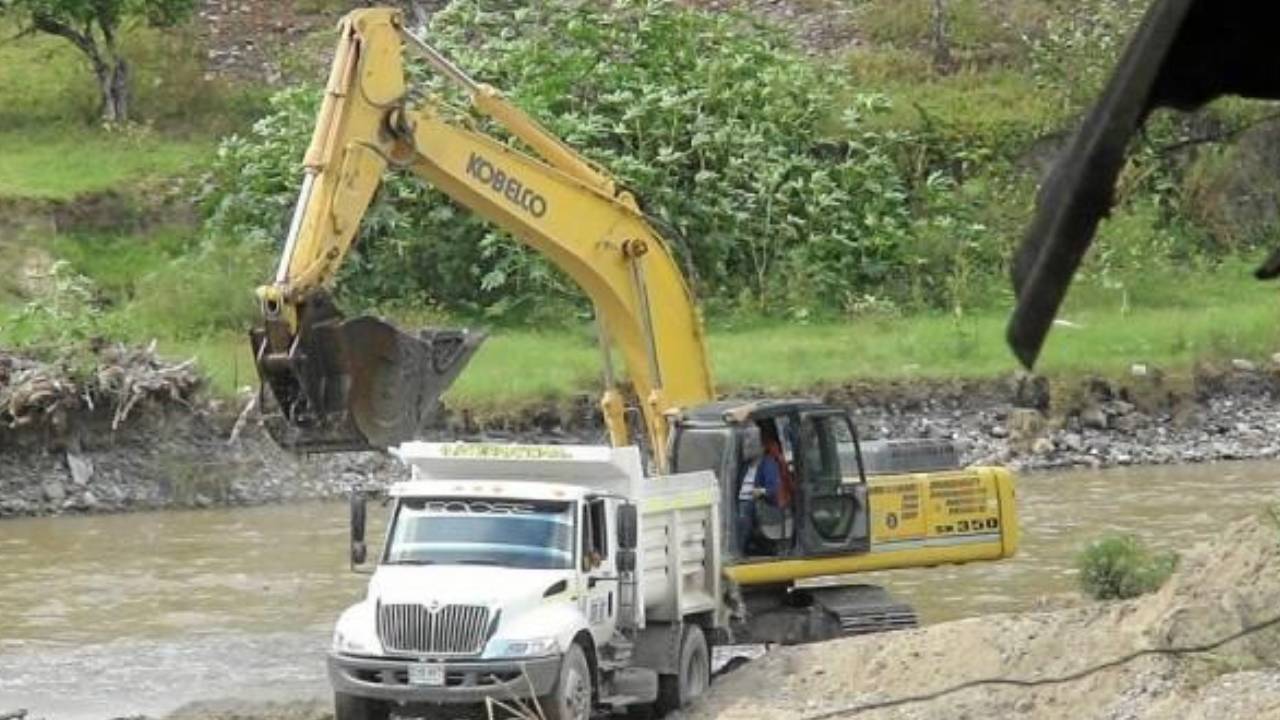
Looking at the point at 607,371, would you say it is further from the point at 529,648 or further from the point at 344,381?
the point at 529,648

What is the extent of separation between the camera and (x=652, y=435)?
66.3 ft

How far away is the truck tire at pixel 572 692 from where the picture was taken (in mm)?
15859

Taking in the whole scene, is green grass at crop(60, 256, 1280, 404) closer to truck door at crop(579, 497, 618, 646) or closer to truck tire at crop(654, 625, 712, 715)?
truck tire at crop(654, 625, 712, 715)

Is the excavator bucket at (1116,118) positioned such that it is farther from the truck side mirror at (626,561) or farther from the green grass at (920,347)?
the green grass at (920,347)

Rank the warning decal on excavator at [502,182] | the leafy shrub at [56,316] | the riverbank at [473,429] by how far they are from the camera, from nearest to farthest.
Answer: the warning decal on excavator at [502,182] < the riverbank at [473,429] < the leafy shrub at [56,316]

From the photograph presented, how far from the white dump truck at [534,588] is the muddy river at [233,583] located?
349 centimetres

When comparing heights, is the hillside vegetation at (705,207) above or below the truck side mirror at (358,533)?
above

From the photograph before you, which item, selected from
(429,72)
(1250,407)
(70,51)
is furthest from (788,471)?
(70,51)

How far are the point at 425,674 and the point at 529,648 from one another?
63 cm

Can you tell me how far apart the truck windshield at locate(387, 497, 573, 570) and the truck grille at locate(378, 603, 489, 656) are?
67 centimetres

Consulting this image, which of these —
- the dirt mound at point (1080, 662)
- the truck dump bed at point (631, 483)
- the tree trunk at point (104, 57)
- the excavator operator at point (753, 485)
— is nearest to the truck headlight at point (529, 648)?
the dirt mound at point (1080, 662)

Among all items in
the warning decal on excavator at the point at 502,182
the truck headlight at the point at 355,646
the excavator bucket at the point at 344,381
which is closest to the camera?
the truck headlight at the point at 355,646

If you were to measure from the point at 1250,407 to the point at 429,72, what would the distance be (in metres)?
14.0

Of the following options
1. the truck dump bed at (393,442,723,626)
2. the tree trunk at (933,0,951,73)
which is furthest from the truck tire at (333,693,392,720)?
the tree trunk at (933,0,951,73)
